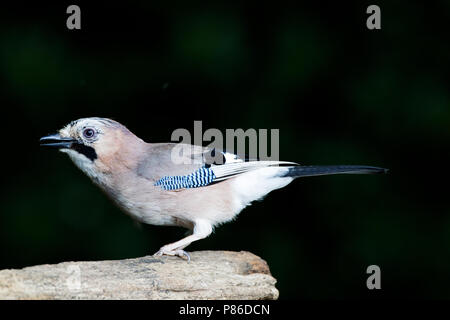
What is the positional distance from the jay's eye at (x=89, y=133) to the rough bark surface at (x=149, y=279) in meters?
0.66

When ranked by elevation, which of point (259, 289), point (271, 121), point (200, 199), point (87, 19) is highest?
point (87, 19)

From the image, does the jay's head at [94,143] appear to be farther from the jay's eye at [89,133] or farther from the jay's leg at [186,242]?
the jay's leg at [186,242]

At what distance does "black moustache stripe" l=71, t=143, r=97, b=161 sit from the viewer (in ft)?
11.3

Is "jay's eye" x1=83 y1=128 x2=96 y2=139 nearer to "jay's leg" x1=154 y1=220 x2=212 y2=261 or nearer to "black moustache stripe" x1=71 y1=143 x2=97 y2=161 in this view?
"black moustache stripe" x1=71 y1=143 x2=97 y2=161

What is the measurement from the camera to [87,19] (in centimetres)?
485

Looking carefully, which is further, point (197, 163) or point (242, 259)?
point (197, 163)

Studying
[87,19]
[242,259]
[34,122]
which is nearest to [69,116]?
[34,122]

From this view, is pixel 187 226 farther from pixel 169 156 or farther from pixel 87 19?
pixel 87 19

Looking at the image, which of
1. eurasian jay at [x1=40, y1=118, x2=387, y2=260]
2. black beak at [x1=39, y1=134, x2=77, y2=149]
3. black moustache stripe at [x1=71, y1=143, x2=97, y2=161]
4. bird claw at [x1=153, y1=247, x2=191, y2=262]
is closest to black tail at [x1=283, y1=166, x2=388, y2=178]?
eurasian jay at [x1=40, y1=118, x2=387, y2=260]

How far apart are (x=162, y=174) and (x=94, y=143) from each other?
0.36 m

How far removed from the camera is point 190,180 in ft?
11.9

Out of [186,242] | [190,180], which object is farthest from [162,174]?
[186,242]

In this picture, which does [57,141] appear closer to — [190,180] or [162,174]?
[162,174]

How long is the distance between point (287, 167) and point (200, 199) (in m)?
0.55
